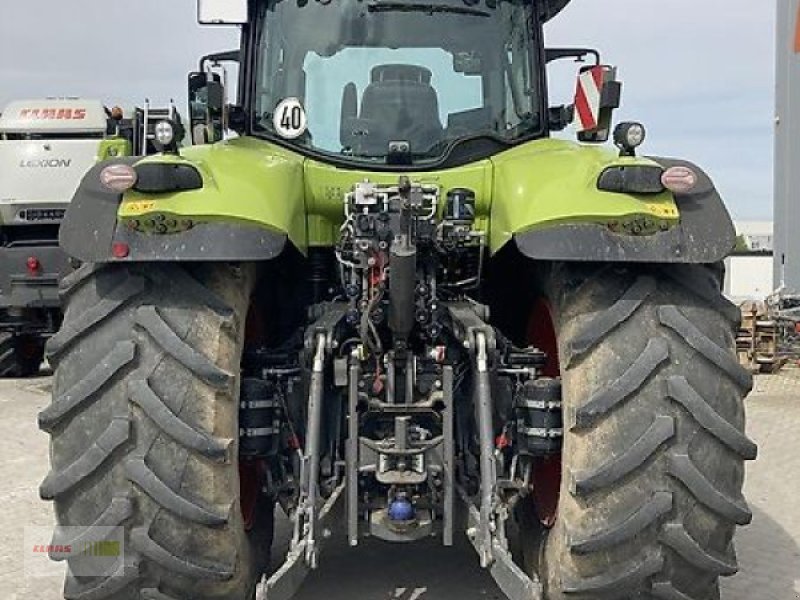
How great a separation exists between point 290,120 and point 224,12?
52cm

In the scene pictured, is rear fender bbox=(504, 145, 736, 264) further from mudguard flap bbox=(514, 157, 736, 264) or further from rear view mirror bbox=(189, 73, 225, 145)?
rear view mirror bbox=(189, 73, 225, 145)

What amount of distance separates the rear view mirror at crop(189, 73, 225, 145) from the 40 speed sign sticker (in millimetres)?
275

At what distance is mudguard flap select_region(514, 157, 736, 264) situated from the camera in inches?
135

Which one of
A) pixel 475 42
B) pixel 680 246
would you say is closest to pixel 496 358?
pixel 680 246

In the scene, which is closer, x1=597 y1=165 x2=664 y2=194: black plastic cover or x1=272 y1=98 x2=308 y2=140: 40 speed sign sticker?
x1=597 y1=165 x2=664 y2=194: black plastic cover

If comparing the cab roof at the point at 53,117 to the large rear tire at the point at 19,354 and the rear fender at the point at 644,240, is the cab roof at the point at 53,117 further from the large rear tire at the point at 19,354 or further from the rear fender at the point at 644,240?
the rear fender at the point at 644,240

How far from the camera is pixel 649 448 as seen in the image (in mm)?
3334

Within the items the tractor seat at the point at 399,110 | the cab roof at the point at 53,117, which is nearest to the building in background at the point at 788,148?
the cab roof at the point at 53,117

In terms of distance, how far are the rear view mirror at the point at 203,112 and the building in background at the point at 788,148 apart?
10.0 m

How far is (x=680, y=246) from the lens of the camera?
135 inches

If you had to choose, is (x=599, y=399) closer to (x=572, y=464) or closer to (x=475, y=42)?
(x=572, y=464)

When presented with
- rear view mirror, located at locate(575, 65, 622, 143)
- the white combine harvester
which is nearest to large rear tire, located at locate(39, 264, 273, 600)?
rear view mirror, located at locate(575, 65, 622, 143)
